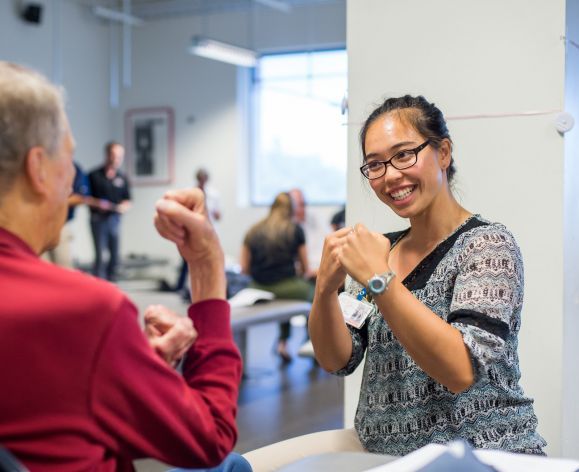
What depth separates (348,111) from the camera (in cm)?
234

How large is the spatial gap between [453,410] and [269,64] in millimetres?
9878

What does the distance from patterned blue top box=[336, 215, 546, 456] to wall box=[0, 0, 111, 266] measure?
987cm

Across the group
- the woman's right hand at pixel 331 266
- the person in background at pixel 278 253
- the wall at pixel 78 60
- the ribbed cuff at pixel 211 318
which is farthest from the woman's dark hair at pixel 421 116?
the wall at pixel 78 60

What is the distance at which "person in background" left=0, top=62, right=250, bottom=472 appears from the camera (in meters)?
0.88

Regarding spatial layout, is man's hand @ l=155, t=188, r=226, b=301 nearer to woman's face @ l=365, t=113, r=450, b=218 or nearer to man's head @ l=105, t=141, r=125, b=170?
woman's face @ l=365, t=113, r=450, b=218

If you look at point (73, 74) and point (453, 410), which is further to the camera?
point (73, 74)

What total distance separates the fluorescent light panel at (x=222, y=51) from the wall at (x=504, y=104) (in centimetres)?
677

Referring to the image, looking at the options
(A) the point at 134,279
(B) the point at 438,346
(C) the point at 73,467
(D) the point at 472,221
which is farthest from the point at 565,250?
(A) the point at 134,279

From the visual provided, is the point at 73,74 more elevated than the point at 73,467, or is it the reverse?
the point at 73,74

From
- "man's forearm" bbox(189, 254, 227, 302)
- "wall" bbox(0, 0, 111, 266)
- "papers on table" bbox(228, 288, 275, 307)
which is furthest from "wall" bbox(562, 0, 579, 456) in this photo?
"wall" bbox(0, 0, 111, 266)

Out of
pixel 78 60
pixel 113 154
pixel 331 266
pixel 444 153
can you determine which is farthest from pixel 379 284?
pixel 78 60

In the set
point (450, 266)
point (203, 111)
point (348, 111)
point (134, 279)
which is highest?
point (203, 111)

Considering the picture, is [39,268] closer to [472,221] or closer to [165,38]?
[472,221]

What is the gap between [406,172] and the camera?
1682 millimetres
